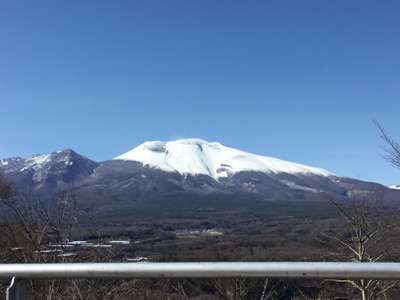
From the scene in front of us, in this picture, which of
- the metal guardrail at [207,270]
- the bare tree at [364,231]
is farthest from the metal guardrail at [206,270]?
the bare tree at [364,231]

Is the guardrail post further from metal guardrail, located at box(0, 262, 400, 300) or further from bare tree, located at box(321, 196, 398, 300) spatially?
bare tree, located at box(321, 196, 398, 300)

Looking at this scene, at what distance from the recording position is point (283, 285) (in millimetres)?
3627

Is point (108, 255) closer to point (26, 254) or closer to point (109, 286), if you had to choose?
point (26, 254)

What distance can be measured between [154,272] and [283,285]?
3.18 feet

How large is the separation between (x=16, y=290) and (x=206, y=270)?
3.28 feet

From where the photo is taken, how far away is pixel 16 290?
319 centimetres

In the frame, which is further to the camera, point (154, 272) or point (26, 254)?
point (26, 254)

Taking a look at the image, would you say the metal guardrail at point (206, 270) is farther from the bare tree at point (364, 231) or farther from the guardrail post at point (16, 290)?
the bare tree at point (364, 231)

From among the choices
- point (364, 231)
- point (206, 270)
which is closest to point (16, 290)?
point (206, 270)

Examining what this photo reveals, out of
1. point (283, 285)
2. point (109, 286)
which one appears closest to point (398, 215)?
point (109, 286)

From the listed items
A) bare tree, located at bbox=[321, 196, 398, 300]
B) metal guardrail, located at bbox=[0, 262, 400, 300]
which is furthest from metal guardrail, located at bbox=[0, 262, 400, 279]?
bare tree, located at bbox=[321, 196, 398, 300]

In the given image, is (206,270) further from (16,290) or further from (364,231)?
(364,231)

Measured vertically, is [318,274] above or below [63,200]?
below

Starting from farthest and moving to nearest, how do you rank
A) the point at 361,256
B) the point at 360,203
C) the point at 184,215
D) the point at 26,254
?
the point at 184,215
the point at 360,203
the point at 361,256
the point at 26,254
